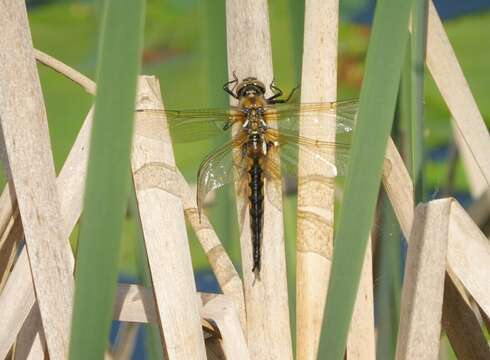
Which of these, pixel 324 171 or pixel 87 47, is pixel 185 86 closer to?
pixel 87 47

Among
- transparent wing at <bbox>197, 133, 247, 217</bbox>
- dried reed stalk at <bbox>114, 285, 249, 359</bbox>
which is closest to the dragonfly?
transparent wing at <bbox>197, 133, 247, 217</bbox>

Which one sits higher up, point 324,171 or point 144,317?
point 324,171

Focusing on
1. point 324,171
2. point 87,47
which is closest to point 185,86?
point 87,47

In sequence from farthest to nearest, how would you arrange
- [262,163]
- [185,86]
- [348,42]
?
[348,42] < [185,86] < [262,163]

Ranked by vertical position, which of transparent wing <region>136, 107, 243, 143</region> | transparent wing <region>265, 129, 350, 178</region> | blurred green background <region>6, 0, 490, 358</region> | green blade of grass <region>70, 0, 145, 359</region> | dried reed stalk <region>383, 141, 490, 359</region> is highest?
blurred green background <region>6, 0, 490, 358</region>

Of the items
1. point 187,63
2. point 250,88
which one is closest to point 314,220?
point 250,88

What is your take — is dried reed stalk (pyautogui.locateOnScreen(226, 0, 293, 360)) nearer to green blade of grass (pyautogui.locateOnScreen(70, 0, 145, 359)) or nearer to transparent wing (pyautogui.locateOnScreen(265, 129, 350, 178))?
transparent wing (pyautogui.locateOnScreen(265, 129, 350, 178))
